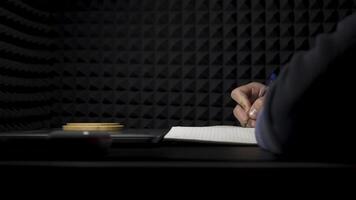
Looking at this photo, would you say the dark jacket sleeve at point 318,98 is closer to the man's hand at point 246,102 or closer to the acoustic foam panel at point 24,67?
the man's hand at point 246,102

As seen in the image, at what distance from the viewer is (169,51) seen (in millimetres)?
2062

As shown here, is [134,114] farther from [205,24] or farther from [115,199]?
[115,199]

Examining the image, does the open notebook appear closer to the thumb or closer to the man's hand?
the thumb

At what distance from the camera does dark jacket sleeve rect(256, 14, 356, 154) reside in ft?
1.59

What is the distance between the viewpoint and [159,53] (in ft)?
6.77

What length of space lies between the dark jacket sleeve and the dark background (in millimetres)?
1504

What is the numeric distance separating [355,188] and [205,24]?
1.67 m

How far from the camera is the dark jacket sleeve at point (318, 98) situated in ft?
1.59

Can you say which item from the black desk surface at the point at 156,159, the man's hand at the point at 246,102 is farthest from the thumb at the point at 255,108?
the black desk surface at the point at 156,159

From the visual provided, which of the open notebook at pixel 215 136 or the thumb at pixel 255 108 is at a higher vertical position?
the thumb at pixel 255 108

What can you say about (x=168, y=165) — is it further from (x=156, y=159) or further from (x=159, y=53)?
(x=159, y=53)

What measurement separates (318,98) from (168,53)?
5.26 feet

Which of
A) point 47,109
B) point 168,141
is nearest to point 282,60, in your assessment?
point 47,109

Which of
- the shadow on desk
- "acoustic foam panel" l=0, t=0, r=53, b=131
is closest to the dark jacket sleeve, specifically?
the shadow on desk
